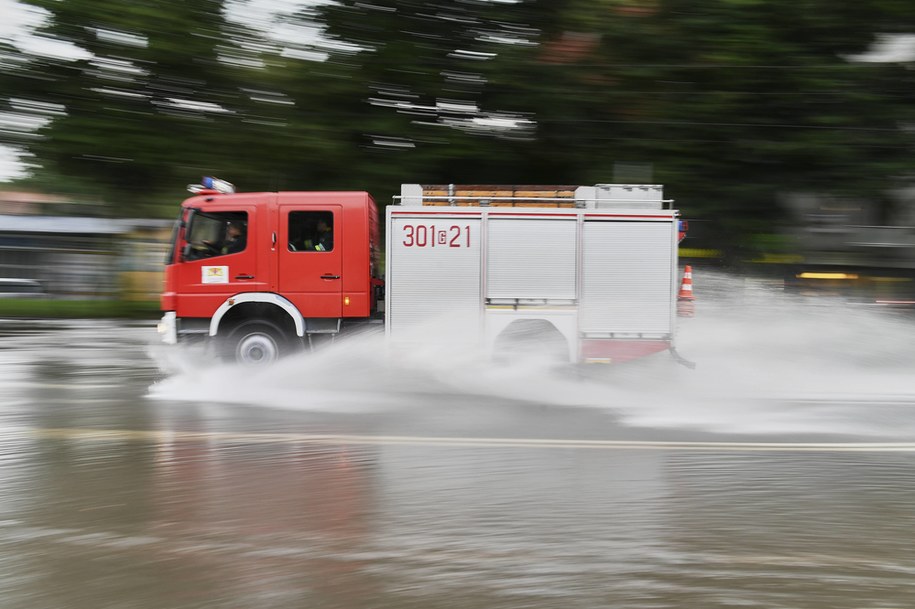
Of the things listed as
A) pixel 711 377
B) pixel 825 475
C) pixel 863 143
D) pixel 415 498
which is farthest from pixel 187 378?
pixel 863 143

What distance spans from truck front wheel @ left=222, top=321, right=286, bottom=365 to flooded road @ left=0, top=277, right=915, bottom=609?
24 centimetres

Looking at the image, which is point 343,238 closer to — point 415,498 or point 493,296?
point 493,296

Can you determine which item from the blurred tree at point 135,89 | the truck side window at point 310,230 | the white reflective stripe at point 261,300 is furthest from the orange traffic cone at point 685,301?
the blurred tree at point 135,89

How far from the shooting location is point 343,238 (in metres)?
9.63

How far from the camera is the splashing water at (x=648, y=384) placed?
7.78 metres

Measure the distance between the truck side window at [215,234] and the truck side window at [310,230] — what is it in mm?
591

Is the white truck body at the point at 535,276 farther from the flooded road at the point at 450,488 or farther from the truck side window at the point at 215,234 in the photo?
the truck side window at the point at 215,234

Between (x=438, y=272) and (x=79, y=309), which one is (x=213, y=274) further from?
(x=79, y=309)

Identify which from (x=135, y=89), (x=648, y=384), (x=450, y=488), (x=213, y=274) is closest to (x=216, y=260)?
(x=213, y=274)

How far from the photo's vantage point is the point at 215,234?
9812 millimetres

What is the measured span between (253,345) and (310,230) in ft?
5.05

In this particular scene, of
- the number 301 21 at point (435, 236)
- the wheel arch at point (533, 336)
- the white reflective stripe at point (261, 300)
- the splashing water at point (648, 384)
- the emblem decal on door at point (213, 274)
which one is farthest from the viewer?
the emblem decal on door at point (213, 274)

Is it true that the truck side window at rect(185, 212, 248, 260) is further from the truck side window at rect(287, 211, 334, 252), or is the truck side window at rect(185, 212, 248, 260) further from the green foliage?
the green foliage

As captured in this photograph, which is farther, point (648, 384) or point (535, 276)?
point (648, 384)
